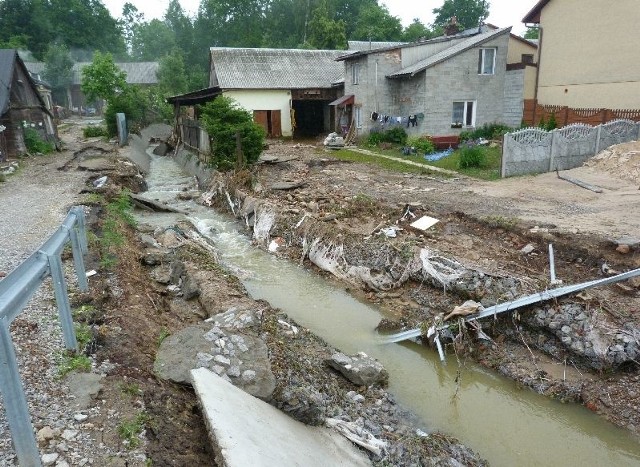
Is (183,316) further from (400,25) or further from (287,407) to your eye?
(400,25)

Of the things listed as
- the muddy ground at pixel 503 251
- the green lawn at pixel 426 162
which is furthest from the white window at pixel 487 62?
the muddy ground at pixel 503 251

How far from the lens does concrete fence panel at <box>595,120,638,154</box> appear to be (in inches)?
646

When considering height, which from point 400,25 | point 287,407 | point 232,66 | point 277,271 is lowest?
point 277,271

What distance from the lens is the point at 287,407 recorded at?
192 inches

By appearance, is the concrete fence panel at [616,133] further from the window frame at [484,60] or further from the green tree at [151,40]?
the green tree at [151,40]

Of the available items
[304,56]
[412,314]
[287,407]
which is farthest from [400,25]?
[287,407]

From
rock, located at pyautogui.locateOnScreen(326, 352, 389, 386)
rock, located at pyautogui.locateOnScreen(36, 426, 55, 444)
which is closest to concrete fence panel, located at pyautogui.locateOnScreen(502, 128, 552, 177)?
rock, located at pyautogui.locateOnScreen(326, 352, 389, 386)

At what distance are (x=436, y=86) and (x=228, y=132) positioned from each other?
1107 centimetres

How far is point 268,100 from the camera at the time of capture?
28953 mm

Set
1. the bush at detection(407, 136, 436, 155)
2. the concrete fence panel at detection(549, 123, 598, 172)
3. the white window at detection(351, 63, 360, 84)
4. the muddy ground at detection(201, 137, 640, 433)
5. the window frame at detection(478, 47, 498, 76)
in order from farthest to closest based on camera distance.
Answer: the white window at detection(351, 63, 360, 84) → the window frame at detection(478, 47, 498, 76) → the bush at detection(407, 136, 436, 155) → the concrete fence panel at detection(549, 123, 598, 172) → the muddy ground at detection(201, 137, 640, 433)

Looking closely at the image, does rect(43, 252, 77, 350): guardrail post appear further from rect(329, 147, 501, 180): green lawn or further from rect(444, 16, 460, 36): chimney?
rect(444, 16, 460, 36): chimney

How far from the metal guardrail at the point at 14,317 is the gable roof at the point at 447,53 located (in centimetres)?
2049

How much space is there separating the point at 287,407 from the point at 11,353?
275cm

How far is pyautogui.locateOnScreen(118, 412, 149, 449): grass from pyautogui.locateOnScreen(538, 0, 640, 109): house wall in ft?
67.7
